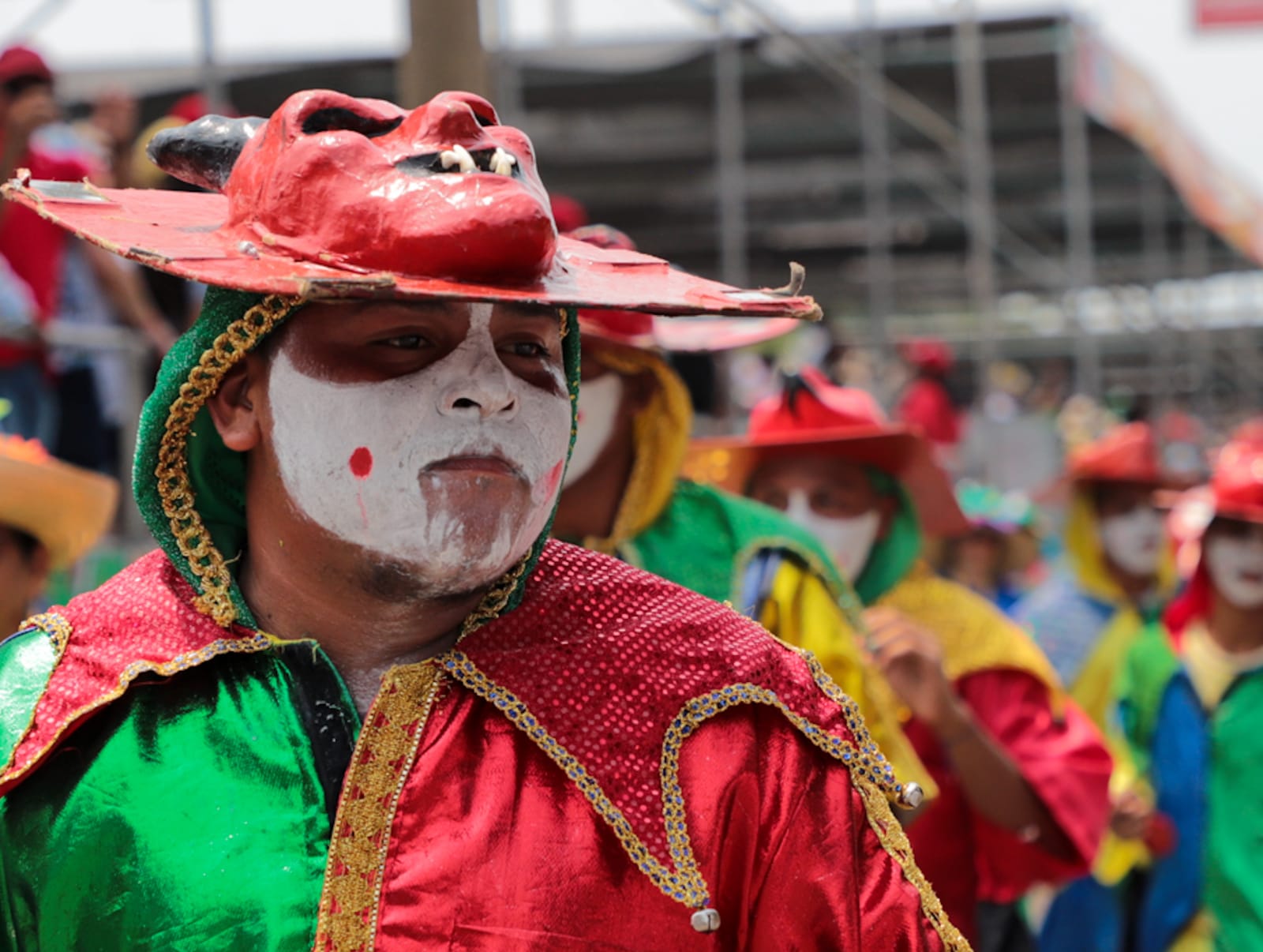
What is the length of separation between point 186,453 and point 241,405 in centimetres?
12

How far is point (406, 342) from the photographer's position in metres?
2.00

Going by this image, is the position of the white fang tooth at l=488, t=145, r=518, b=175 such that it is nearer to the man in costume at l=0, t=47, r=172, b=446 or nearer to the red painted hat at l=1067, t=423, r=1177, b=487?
the man in costume at l=0, t=47, r=172, b=446

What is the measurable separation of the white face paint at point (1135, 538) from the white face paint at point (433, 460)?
5916mm

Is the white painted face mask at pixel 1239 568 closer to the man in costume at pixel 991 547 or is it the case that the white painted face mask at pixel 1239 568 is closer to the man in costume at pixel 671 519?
the man in costume at pixel 671 519

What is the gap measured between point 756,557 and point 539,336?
173 centimetres

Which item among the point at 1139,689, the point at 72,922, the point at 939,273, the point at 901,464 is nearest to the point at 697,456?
the point at 901,464

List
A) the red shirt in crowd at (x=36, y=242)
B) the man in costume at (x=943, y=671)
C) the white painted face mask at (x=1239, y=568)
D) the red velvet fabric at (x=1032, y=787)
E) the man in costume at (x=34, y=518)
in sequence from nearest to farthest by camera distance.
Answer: the man in costume at (x=34, y=518) → the man in costume at (x=943, y=671) → the red velvet fabric at (x=1032, y=787) → the red shirt in crowd at (x=36, y=242) → the white painted face mask at (x=1239, y=568)

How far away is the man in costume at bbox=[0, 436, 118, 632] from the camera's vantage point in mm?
3834

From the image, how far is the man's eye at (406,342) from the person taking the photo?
6.56 ft

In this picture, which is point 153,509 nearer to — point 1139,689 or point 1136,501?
point 1139,689

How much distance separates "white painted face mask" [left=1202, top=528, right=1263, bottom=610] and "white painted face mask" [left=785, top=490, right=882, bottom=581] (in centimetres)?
153

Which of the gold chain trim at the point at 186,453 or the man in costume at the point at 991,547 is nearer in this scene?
the gold chain trim at the point at 186,453

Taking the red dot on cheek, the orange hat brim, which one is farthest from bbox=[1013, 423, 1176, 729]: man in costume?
the red dot on cheek

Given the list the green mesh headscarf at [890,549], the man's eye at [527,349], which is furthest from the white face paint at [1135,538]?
the man's eye at [527,349]
